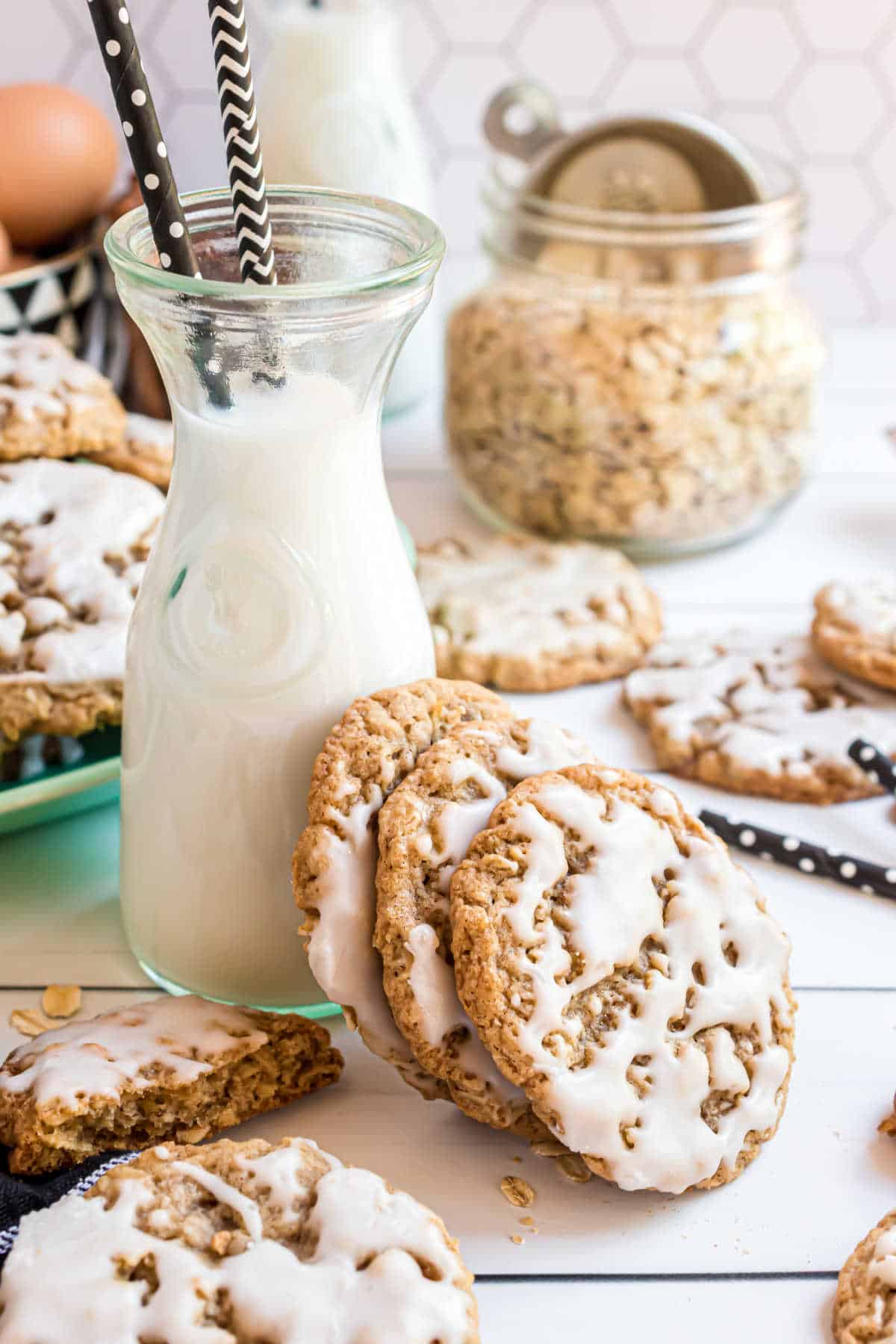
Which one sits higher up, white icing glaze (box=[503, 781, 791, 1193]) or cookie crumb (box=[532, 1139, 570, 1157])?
white icing glaze (box=[503, 781, 791, 1193])

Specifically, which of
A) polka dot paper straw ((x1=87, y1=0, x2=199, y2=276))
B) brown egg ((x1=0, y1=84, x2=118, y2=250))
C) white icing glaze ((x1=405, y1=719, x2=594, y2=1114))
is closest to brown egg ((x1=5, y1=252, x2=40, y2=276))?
brown egg ((x1=0, y1=84, x2=118, y2=250))

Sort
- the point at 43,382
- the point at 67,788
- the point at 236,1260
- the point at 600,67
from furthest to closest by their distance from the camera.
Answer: the point at 600,67 < the point at 43,382 < the point at 67,788 < the point at 236,1260

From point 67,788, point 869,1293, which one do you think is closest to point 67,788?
point 67,788

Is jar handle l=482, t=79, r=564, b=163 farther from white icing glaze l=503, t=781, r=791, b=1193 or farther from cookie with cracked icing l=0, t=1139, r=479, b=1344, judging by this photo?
cookie with cracked icing l=0, t=1139, r=479, b=1344

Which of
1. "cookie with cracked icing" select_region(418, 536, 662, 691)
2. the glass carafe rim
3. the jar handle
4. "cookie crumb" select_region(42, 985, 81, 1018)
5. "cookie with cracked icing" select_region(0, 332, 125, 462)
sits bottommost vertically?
"cookie crumb" select_region(42, 985, 81, 1018)

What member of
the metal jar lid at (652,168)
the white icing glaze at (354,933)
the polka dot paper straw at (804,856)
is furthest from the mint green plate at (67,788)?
the metal jar lid at (652,168)

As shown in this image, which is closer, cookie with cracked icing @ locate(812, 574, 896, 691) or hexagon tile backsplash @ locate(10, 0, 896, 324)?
cookie with cracked icing @ locate(812, 574, 896, 691)

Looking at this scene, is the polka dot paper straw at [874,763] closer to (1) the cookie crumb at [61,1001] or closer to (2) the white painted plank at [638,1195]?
(2) the white painted plank at [638,1195]

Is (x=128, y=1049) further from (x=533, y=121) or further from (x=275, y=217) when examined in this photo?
(x=533, y=121)
